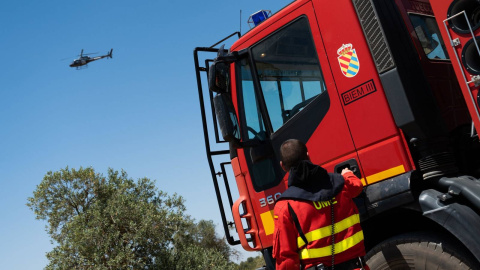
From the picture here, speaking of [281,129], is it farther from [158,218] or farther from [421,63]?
[158,218]

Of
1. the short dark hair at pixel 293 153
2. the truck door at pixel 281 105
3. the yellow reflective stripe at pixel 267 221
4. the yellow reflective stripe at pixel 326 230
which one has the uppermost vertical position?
the truck door at pixel 281 105

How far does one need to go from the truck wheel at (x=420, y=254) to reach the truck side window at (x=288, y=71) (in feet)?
4.34

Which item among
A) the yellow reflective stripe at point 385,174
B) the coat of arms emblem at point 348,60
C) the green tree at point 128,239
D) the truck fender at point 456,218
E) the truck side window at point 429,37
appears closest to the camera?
the truck fender at point 456,218

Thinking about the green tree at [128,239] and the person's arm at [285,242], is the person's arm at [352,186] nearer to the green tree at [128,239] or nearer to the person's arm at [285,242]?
the person's arm at [285,242]

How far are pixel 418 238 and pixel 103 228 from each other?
2489 centimetres

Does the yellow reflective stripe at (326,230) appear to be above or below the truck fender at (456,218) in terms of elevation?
above

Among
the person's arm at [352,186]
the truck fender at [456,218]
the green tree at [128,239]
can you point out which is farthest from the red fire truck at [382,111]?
the green tree at [128,239]

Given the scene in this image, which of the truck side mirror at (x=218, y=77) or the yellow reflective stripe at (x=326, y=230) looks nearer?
the yellow reflective stripe at (x=326, y=230)

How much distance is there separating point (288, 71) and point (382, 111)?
0.96 meters

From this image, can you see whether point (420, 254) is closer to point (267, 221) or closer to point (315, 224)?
point (315, 224)

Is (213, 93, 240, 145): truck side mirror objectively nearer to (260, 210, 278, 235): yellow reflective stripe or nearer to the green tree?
(260, 210, 278, 235): yellow reflective stripe

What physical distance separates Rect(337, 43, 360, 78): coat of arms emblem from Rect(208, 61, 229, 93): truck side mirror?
3.51 feet

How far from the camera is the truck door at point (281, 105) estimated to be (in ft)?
13.0

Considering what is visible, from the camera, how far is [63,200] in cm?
3197
